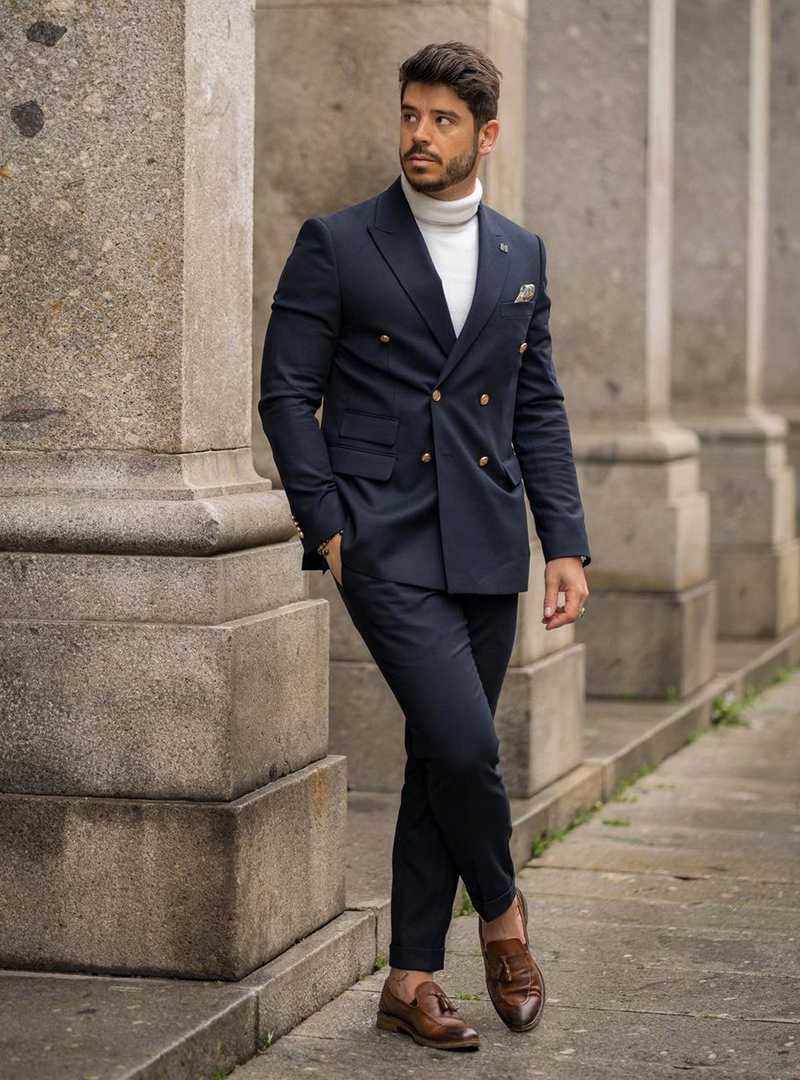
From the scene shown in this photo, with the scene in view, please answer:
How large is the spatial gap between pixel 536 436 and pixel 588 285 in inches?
178

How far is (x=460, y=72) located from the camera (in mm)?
4164

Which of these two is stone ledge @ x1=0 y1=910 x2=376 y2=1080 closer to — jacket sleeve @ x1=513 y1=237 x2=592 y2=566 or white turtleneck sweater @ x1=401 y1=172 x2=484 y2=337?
jacket sleeve @ x1=513 y1=237 x2=592 y2=566

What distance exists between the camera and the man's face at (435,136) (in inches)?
165

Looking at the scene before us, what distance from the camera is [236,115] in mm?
4648

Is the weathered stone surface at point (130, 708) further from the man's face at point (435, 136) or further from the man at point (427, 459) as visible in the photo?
the man's face at point (435, 136)

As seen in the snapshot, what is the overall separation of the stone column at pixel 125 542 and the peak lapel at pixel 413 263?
0.43 metres

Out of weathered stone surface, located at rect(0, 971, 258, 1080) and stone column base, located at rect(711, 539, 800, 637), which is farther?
stone column base, located at rect(711, 539, 800, 637)

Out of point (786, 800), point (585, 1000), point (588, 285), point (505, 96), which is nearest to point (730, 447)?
point (588, 285)

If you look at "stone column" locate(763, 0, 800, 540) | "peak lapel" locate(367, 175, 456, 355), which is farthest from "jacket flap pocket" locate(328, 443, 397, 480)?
"stone column" locate(763, 0, 800, 540)

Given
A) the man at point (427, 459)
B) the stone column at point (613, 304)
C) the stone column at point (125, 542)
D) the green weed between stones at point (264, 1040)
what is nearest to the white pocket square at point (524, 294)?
the man at point (427, 459)

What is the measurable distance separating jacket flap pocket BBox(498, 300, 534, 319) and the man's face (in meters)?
0.28

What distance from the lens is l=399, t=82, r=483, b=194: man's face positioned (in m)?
4.19

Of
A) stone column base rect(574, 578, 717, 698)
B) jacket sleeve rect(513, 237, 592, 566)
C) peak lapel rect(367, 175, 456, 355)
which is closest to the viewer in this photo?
peak lapel rect(367, 175, 456, 355)

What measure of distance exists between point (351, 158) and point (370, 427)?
250 centimetres
